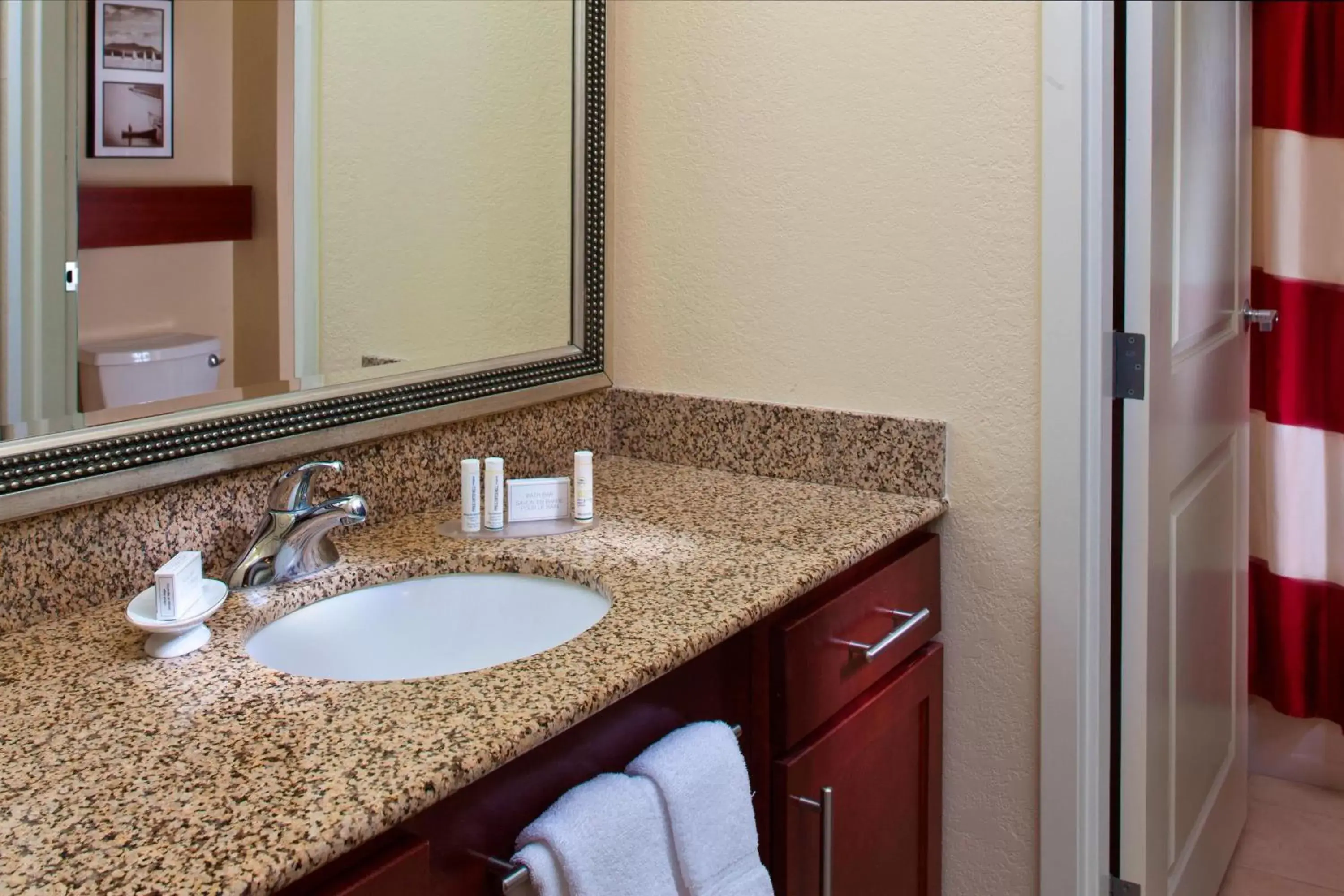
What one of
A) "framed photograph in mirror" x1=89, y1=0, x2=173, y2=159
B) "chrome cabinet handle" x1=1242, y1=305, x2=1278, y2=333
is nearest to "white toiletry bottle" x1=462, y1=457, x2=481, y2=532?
"framed photograph in mirror" x1=89, y1=0, x2=173, y2=159

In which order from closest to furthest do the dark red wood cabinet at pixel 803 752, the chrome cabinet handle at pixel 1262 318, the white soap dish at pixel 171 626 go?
the dark red wood cabinet at pixel 803 752
the white soap dish at pixel 171 626
the chrome cabinet handle at pixel 1262 318

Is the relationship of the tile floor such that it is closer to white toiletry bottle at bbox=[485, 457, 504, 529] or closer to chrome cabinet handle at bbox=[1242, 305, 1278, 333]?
chrome cabinet handle at bbox=[1242, 305, 1278, 333]

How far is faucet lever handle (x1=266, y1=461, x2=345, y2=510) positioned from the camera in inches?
50.5

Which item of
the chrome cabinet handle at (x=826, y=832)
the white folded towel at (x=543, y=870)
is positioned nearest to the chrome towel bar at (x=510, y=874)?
the white folded towel at (x=543, y=870)

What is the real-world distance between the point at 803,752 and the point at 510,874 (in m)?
0.45

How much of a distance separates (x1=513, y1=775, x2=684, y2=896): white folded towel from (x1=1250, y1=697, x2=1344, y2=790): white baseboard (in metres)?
2.05

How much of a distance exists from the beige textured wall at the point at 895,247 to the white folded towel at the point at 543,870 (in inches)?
31.6

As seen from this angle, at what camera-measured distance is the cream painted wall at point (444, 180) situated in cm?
145

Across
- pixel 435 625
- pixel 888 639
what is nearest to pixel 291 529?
pixel 435 625

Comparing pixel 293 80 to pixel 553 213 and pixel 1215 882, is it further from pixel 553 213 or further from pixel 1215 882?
pixel 1215 882

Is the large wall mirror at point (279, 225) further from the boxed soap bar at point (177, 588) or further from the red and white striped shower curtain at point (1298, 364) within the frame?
the red and white striped shower curtain at point (1298, 364)

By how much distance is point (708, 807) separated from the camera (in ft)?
3.72

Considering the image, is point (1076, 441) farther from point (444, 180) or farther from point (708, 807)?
point (444, 180)

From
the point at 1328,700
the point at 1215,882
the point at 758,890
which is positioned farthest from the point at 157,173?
the point at 1328,700
